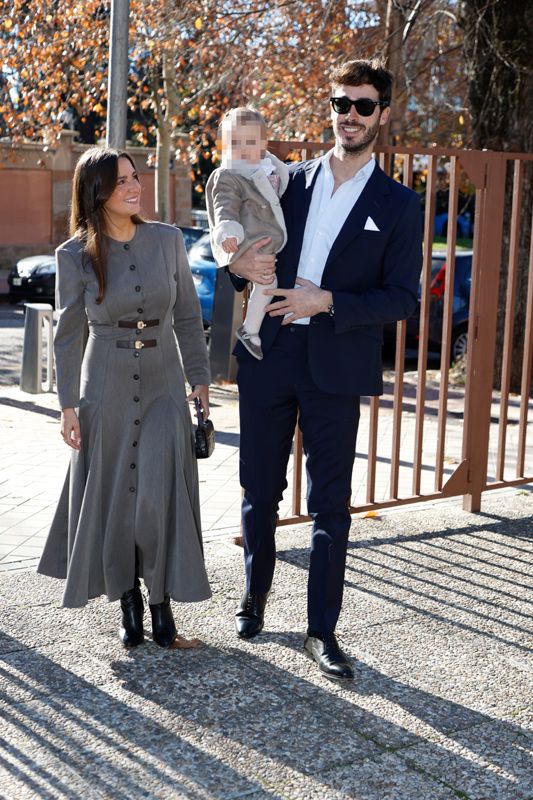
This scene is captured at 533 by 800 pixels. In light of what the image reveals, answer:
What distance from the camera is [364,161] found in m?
4.05

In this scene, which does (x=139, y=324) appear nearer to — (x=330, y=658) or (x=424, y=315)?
(x=330, y=658)

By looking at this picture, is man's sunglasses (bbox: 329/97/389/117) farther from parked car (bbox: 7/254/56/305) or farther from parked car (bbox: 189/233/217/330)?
parked car (bbox: 7/254/56/305)

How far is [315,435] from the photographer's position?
4078mm

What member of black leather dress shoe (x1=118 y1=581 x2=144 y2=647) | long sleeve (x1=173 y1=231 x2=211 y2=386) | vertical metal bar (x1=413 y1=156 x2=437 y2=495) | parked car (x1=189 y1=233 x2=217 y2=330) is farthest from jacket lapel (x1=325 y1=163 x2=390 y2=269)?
parked car (x1=189 y1=233 x2=217 y2=330)

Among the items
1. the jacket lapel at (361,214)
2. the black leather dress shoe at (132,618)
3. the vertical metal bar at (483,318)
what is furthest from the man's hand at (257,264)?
the vertical metal bar at (483,318)

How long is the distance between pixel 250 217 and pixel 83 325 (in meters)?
0.76

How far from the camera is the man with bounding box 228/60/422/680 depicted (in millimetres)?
3908

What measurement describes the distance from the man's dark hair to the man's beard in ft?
A: 0.38

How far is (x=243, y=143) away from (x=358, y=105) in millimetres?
428

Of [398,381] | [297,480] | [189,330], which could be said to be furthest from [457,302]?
[189,330]

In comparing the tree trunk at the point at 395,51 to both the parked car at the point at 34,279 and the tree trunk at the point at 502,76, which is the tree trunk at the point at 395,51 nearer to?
the tree trunk at the point at 502,76

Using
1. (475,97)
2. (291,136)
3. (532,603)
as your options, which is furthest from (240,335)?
(291,136)

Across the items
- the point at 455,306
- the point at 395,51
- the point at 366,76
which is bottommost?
the point at 455,306

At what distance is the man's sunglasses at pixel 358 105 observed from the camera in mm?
3852
